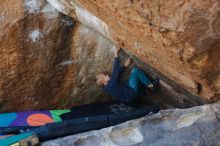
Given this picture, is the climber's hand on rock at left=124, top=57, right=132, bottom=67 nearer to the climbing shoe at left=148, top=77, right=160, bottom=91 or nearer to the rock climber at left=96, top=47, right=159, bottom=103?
the rock climber at left=96, top=47, right=159, bottom=103

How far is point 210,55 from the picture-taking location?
2141 millimetres

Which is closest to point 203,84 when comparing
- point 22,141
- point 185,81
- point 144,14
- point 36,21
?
point 185,81

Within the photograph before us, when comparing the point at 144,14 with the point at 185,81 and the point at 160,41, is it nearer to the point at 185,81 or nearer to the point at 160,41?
the point at 160,41

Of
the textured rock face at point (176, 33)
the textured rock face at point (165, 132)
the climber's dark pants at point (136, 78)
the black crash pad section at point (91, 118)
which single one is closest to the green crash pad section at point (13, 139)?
the black crash pad section at point (91, 118)

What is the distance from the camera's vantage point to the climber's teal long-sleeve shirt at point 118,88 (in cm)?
375

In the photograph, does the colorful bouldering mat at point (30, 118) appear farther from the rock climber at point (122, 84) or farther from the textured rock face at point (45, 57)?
the rock climber at point (122, 84)

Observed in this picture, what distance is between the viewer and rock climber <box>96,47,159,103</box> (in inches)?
145

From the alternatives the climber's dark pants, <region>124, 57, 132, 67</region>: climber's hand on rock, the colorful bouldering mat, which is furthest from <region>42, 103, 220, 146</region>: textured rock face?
<region>124, 57, 132, 67</region>: climber's hand on rock

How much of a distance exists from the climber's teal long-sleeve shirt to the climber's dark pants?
6 centimetres

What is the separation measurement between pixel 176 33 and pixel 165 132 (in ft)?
2.78

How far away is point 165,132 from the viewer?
264cm

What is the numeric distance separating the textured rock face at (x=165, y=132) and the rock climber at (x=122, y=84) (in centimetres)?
94

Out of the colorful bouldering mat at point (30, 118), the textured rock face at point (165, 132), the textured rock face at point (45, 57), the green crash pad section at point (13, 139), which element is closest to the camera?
the textured rock face at point (165, 132)

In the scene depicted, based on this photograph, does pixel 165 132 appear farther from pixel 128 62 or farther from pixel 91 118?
pixel 128 62
